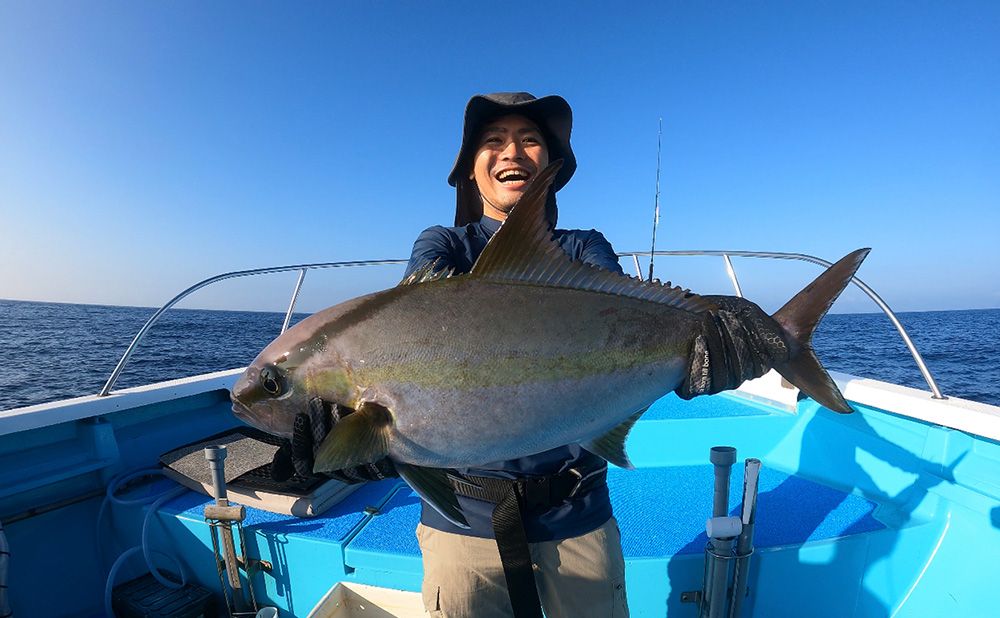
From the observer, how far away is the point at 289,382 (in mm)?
1631

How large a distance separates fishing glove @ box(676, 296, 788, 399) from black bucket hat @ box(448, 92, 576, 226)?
4.00 ft

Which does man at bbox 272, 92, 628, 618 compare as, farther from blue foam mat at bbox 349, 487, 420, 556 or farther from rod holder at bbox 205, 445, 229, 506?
rod holder at bbox 205, 445, 229, 506

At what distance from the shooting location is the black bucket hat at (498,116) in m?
2.56

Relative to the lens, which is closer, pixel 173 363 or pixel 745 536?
pixel 745 536

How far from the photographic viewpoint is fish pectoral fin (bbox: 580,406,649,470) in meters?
1.67

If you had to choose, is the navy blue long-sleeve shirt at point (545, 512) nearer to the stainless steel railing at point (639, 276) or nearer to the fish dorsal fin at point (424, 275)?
the fish dorsal fin at point (424, 275)

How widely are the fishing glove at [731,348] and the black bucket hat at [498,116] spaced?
1.22m

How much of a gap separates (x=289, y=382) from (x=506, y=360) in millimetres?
723

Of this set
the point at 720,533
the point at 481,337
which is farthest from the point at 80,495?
the point at 720,533

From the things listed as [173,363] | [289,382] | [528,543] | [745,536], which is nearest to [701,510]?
[745,536]

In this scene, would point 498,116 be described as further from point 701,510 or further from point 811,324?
point 701,510

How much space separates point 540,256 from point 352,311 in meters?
0.65

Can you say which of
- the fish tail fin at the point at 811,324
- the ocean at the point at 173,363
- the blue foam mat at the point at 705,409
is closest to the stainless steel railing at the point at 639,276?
the blue foam mat at the point at 705,409

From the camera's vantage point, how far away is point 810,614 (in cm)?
295
